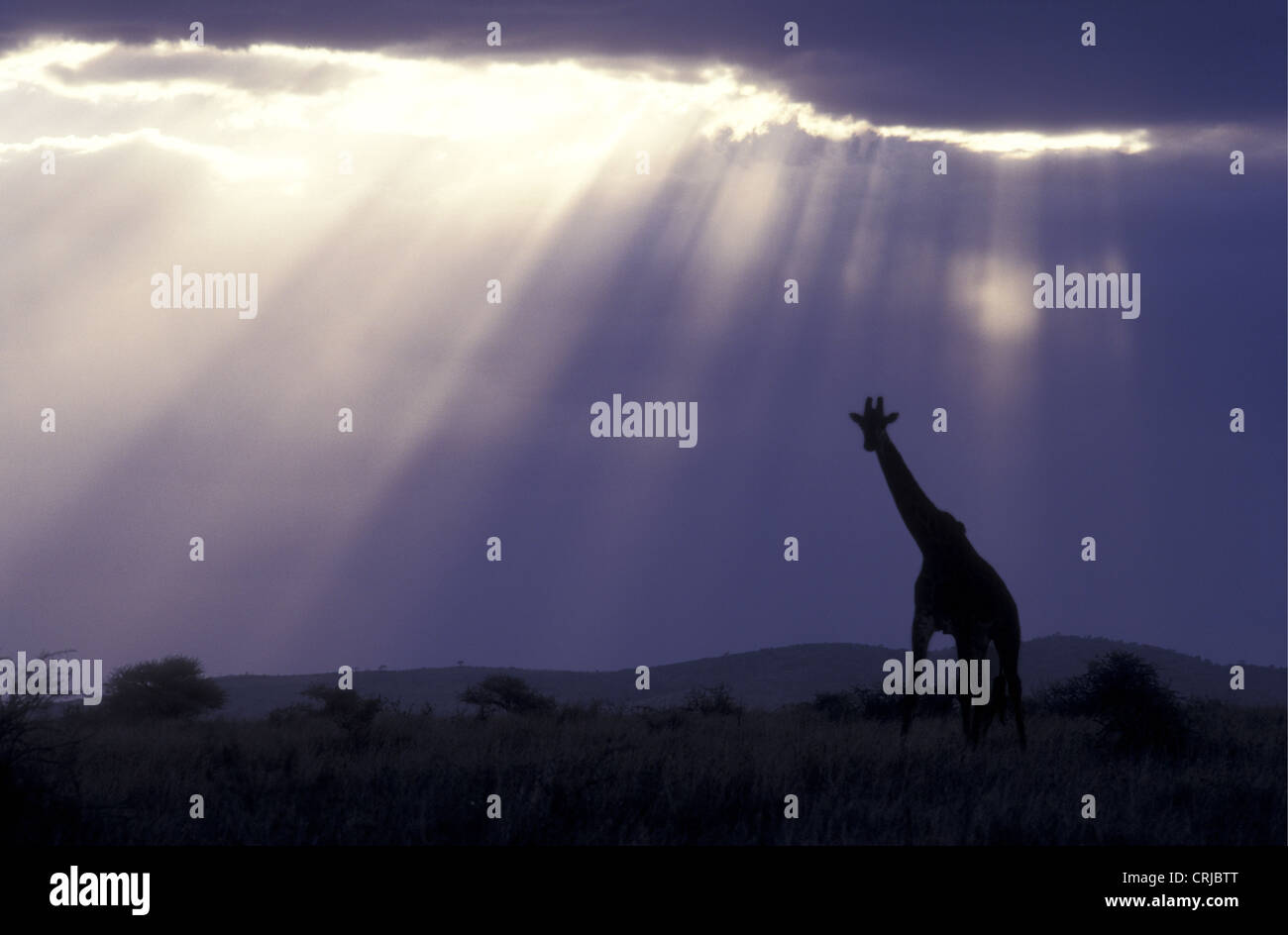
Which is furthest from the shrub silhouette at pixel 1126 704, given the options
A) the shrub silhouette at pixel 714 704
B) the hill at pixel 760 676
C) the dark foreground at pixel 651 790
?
the hill at pixel 760 676

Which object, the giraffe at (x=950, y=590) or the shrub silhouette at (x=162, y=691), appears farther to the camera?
the shrub silhouette at (x=162, y=691)

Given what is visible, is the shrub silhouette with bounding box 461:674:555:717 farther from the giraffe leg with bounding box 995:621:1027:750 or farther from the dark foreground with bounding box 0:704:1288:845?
the giraffe leg with bounding box 995:621:1027:750

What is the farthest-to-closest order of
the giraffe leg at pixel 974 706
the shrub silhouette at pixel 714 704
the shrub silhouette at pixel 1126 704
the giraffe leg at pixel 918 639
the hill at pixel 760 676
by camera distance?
the hill at pixel 760 676, the shrub silhouette at pixel 714 704, the shrub silhouette at pixel 1126 704, the giraffe leg at pixel 974 706, the giraffe leg at pixel 918 639

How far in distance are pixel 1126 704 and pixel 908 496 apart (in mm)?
4914

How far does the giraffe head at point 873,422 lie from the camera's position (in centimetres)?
1490

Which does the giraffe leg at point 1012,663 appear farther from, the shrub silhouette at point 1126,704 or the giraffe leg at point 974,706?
the shrub silhouette at point 1126,704

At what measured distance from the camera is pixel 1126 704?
53.4 feet

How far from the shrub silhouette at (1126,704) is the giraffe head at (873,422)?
520cm

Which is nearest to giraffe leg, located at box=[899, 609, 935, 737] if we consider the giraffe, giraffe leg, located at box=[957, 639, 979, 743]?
the giraffe

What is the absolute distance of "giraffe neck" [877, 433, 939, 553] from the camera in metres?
14.7

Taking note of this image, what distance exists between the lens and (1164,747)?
49.5 feet

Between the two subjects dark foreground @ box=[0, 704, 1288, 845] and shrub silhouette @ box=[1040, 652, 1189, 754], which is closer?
dark foreground @ box=[0, 704, 1288, 845]
